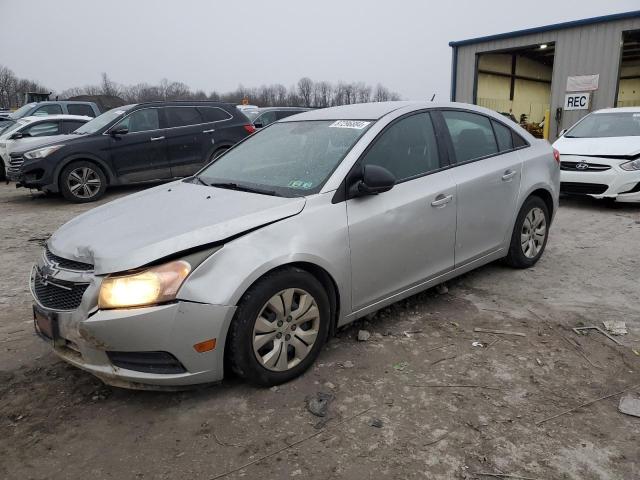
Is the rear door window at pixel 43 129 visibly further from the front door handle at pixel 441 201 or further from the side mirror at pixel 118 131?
the front door handle at pixel 441 201

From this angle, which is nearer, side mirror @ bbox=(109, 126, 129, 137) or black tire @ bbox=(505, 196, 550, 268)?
black tire @ bbox=(505, 196, 550, 268)

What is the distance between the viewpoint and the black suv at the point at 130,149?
8.80 meters

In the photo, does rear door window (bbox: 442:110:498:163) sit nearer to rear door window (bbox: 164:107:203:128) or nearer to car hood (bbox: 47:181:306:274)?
car hood (bbox: 47:181:306:274)

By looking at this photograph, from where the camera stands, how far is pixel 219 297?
2535 millimetres

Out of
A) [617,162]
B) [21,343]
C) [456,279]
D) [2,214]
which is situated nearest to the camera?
[21,343]

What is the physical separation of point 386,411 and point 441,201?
1.61 m

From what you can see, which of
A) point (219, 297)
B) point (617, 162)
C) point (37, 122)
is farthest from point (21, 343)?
point (37, 122)

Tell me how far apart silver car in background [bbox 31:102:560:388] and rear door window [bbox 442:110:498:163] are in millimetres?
13

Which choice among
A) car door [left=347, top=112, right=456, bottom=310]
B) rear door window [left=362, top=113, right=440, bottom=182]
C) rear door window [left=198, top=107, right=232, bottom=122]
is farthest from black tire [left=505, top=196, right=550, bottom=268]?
rear door window [left=198, top=107, right=232, bottom=122]

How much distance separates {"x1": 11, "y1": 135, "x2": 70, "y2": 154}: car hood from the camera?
29.3 feet

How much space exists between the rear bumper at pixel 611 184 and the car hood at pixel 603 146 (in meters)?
0.28

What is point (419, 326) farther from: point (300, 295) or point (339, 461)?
point (339, 461)

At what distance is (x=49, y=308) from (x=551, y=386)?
2.84 metres

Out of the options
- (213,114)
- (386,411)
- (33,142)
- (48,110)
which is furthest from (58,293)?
(48,110)
